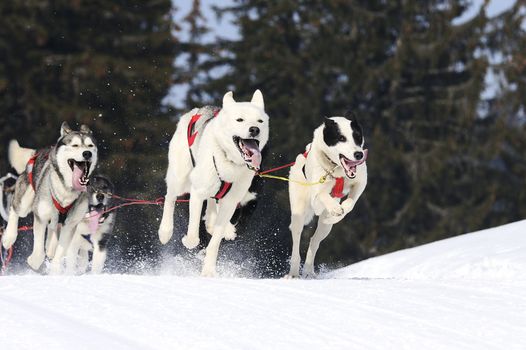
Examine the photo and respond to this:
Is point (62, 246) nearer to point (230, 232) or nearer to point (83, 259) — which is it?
point (230, 232)

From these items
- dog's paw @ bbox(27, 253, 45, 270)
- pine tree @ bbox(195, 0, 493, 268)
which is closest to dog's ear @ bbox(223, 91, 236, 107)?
dog's paw @ bbox(27, 253, 45, 270)

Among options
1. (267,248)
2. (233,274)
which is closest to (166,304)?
(233,274)

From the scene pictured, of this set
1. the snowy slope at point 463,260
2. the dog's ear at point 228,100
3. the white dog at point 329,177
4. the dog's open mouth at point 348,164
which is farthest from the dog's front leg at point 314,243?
the dog's ear at point 228,100

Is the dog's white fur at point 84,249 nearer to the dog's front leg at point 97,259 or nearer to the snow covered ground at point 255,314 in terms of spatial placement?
the dog's front leg at point 97,259

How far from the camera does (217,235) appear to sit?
22.1ft

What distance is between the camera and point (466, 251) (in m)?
9.13

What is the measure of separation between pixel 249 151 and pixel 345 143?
746 mm

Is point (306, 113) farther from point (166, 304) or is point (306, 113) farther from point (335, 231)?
point (166, 304)

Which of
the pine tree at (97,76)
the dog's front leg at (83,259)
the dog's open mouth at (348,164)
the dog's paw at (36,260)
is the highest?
the pine tree at (97,76)

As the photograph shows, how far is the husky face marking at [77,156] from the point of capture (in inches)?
289

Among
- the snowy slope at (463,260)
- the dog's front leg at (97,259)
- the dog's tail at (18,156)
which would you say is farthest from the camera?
the dog's tail at (18,156)

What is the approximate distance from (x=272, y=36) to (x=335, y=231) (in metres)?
5.31

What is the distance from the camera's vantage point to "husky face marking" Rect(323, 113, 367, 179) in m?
6.87

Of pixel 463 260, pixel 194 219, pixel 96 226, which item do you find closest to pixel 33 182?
pixel 96 226
